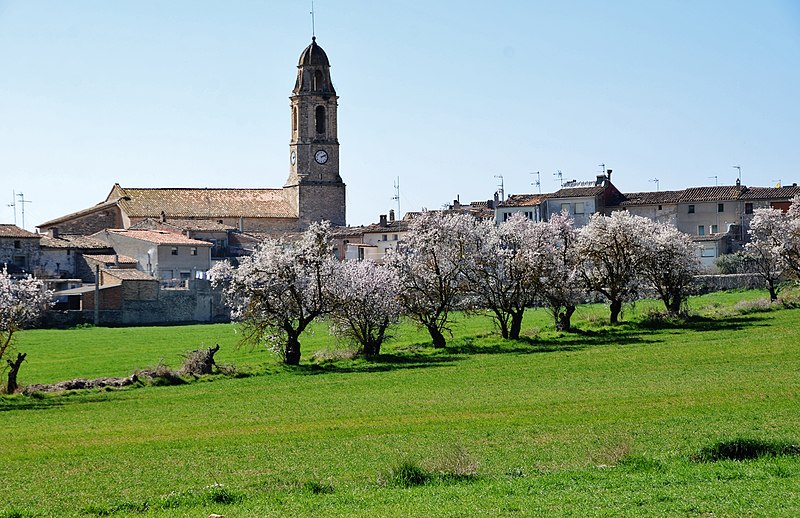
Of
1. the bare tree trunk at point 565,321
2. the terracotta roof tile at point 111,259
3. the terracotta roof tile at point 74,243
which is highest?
the terracotta roof tile at point 74,243

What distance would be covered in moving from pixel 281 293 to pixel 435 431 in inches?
1015

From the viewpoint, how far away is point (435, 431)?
32500mm

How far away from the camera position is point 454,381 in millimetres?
46688

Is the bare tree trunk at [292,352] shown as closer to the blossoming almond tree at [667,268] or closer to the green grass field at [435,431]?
the green grass field at [435,431]

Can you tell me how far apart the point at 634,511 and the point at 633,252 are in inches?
2236

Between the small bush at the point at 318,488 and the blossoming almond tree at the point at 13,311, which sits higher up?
the blossoming almond tree at the point at 13,311

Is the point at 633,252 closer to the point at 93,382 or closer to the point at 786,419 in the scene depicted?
the point at 93,382

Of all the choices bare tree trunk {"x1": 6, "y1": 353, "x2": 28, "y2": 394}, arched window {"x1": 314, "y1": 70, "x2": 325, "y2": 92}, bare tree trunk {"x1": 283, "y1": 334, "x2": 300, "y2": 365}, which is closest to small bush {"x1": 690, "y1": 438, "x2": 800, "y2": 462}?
bare tree trunk {"x1": 6, "y1": 353, "x2": 28, "y2": 394}

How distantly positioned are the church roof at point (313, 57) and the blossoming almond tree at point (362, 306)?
78697mm

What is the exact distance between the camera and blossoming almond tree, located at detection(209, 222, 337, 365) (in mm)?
56906

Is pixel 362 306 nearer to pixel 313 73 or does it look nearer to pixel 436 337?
pixel 436 337

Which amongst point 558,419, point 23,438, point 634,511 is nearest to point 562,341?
point 558,419

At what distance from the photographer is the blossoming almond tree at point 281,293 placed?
187ft

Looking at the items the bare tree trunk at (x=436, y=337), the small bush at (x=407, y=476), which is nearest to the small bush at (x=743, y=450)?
the small bush at (x=407, y=476)
